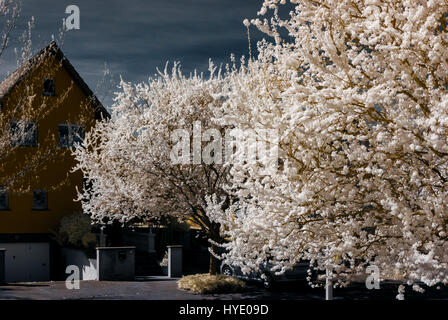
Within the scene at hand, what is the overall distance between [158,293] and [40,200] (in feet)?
43.1

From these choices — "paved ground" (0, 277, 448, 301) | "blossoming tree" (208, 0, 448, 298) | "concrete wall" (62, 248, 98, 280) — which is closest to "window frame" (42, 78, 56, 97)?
"concrete wall" (62, 248, 98, 280)

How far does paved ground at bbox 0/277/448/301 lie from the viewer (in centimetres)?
1747

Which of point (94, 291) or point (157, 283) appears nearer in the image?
point (94, 291)

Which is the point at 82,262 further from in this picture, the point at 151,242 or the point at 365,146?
the point at 365,146

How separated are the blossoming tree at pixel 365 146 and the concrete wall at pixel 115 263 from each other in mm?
15205

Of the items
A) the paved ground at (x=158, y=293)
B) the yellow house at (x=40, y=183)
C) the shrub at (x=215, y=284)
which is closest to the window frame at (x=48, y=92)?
the yellow house at (x=40, y=183)

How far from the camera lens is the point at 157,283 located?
2148 centimetres

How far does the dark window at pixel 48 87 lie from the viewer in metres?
29.3

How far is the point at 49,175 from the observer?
94.3ft

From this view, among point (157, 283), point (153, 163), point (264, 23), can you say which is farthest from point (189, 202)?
point (264, 23)

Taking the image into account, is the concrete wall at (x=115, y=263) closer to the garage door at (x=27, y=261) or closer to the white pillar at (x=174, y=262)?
the white pillar at (x=174, y=262)

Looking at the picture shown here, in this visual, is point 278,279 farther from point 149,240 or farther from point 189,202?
point 149,240
